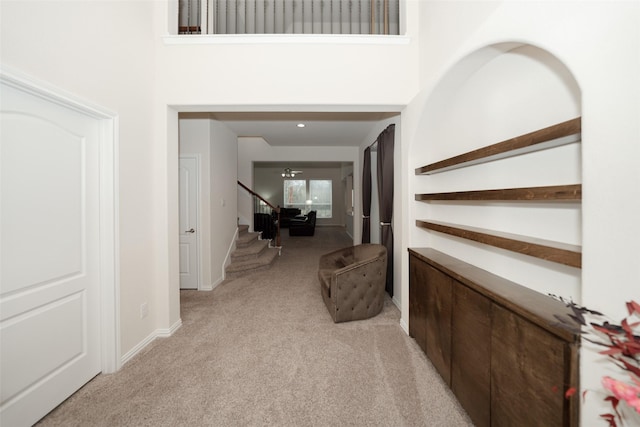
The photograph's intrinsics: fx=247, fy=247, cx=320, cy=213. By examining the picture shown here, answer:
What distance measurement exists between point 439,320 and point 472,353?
413mm

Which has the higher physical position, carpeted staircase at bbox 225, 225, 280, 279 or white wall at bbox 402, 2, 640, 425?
white wall at bbox 402, 2, 640, 425

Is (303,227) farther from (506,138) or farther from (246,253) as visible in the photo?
(506,138)

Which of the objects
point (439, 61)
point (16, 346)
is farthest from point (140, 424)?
point (439, 61)

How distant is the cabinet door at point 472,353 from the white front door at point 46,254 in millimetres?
2771

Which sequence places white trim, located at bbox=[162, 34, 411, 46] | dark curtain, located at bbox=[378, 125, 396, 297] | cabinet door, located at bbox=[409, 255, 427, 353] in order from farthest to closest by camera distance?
dark curtain, located at bbox=[378, 125, 396, 297] < white trim, located at bbox=[162, 34, 411, 46] < cabinet door, located at bbox=[409, 255, 427, 353]

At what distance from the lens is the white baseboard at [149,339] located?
2.25 metres

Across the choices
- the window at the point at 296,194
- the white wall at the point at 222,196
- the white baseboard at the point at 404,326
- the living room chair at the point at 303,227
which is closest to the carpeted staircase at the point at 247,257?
the white wall at the point at 222,196

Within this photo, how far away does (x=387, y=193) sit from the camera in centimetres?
362

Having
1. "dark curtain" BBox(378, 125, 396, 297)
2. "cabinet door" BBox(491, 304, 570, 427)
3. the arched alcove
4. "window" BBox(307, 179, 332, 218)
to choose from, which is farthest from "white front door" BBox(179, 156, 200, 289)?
"window" BBox(307, 179, 332, 218)

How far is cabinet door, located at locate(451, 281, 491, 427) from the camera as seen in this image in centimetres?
141

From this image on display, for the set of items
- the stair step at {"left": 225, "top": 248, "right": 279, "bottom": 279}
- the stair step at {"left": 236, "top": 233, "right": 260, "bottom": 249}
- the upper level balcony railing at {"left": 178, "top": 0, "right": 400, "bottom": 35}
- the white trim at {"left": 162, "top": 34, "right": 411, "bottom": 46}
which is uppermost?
the upper level balcony railing at {"left": 178, "top": 0, "right": 400, "bottom": 35}

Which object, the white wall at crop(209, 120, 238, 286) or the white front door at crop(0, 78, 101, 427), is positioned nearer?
the white front door at crop(0, 78, 101, 427)

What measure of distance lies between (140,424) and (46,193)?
1.65 meters

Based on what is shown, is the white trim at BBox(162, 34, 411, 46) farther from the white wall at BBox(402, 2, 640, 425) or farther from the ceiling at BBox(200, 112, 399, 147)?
the white wall at BBox(402, 2, 640, 425)
